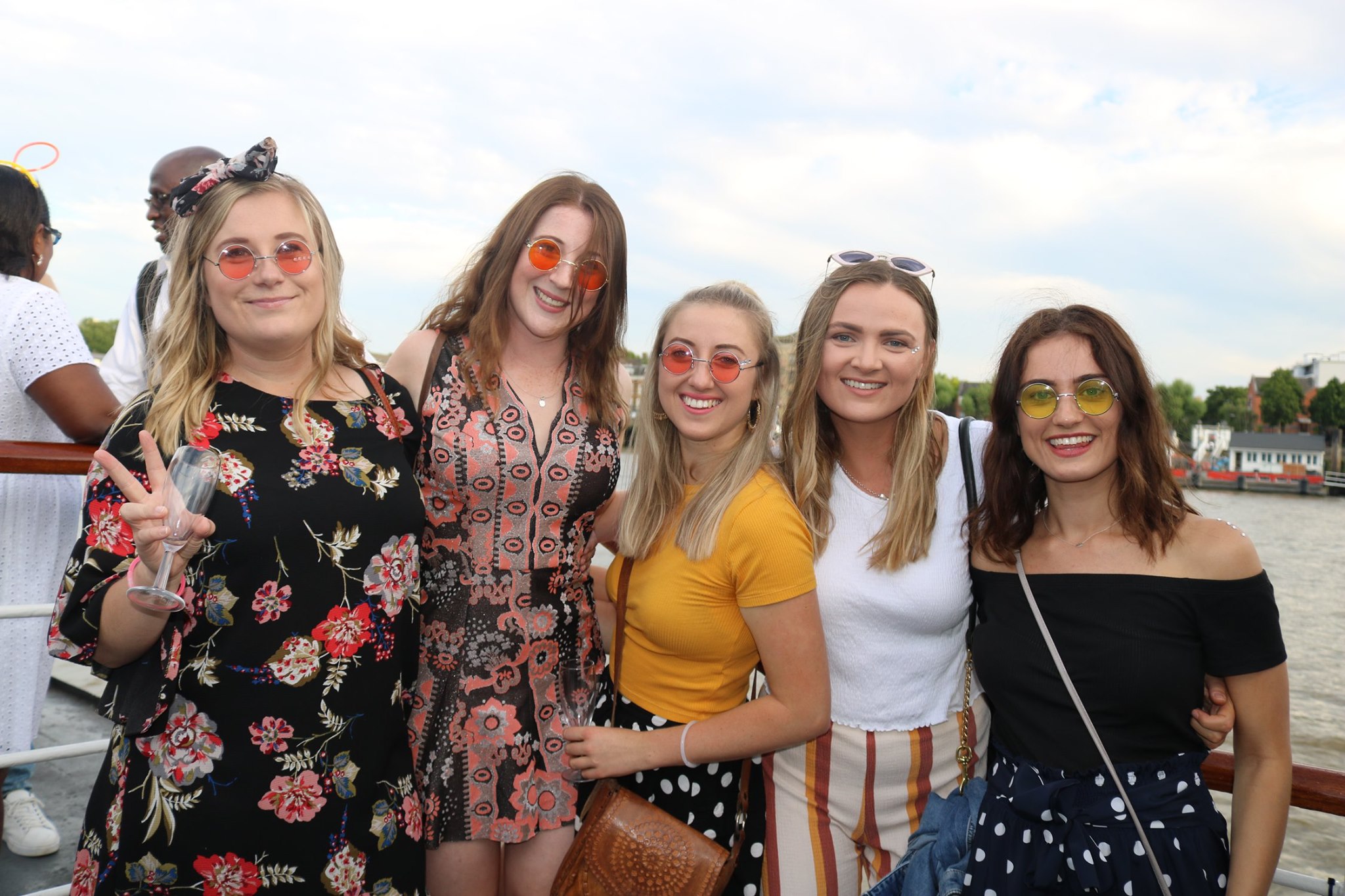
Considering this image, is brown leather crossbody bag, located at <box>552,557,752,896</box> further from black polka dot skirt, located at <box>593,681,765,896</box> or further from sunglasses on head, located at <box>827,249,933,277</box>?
sunglasses on head, located at <box>827,249,933,277</box>

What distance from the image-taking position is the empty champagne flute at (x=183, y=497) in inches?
68.6

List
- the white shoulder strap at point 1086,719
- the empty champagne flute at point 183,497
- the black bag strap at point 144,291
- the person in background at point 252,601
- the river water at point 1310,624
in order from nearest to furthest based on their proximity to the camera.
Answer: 1. the empty champagne flute at point 183,497
2. the person in background at point 252,601
3. the white shoulder strap at point 1086,719
4. the black bag strap at point 144,291
5. the river water at point 1310,624

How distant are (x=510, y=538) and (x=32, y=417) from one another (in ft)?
7.22

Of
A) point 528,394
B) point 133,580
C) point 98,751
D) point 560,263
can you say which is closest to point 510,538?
point 528,394

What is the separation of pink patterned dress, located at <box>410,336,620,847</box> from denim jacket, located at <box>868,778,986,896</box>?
3.17 ft

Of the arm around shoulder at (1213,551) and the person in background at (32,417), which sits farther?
the person in background at (32,417)

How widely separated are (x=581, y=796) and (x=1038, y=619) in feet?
4.72

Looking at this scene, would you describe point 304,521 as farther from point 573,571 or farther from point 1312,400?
point 1312,400

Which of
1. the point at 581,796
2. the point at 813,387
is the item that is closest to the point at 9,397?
the point at 581,796

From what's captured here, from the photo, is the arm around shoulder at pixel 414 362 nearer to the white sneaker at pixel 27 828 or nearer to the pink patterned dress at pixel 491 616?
the pink patterned dress at pixel 491 616

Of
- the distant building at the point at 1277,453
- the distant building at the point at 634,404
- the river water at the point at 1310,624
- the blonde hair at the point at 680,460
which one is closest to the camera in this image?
the blonde hair at the point at 680,460

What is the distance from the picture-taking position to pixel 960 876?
226 centimetres

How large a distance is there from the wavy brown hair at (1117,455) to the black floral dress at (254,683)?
1.72 meters

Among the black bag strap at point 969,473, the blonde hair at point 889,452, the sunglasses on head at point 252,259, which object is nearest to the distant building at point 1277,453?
the black bag strap at point 969,473
